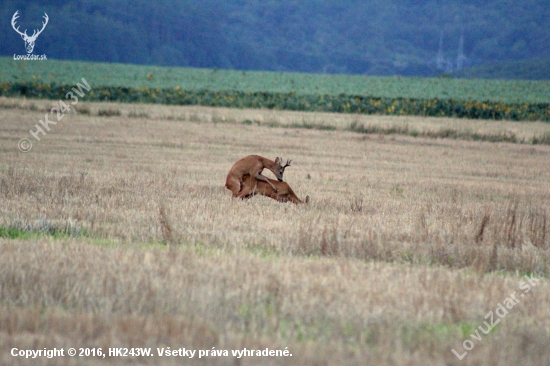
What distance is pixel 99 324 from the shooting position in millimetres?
5840

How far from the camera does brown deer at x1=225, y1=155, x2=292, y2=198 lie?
1295 centimetres

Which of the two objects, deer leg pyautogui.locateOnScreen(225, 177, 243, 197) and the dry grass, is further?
deer leg pyautogui.locateOnScreen(225, 177, 243, 197)

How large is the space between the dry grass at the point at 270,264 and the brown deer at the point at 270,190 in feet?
0.75

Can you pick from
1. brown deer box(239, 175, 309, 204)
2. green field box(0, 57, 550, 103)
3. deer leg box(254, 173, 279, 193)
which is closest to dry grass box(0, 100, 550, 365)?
brown deer box(239, 175, 309, 204)

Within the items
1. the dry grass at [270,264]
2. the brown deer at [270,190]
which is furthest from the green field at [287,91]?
the brown deer at [270,190]

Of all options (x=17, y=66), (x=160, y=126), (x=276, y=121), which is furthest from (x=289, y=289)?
(x=17, y=66)

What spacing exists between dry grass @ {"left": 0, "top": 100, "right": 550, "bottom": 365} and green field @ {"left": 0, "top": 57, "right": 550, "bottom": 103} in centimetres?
5291

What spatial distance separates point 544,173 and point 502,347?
16.7 m

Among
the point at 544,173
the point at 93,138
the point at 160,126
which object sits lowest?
the point at 544,173

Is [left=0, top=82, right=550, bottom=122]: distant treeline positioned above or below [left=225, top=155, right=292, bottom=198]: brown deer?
above

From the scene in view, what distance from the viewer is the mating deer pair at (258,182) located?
12891mm

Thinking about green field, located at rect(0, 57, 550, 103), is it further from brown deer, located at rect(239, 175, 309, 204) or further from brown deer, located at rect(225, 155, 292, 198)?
brown deer, located at rect(239, 175, 309, 204)

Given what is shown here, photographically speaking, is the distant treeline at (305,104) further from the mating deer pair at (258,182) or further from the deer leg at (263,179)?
the deer leg at (263,179)

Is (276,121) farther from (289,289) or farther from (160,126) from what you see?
(289,289)
